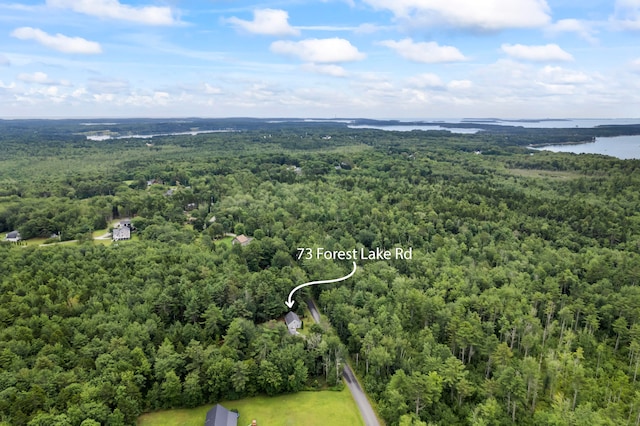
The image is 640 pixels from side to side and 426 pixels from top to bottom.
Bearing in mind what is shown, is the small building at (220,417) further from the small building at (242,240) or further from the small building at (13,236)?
the small building at (13,236)

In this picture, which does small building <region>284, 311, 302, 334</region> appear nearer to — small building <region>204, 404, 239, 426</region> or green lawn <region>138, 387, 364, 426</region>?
green lawn <region>138, 387, 364, 426</region>

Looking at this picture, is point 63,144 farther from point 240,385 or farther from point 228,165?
point 240,385

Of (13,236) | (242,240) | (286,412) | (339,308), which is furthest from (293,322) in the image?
(13,236)

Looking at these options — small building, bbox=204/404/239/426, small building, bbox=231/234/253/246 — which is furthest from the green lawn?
small building, bbox=231/234/253/246

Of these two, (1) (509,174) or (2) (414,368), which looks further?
(1) (509,174)

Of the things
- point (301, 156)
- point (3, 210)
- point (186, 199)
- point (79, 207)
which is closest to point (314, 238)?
point (186, 199)

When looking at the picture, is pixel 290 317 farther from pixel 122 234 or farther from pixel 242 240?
pixel 122 234
